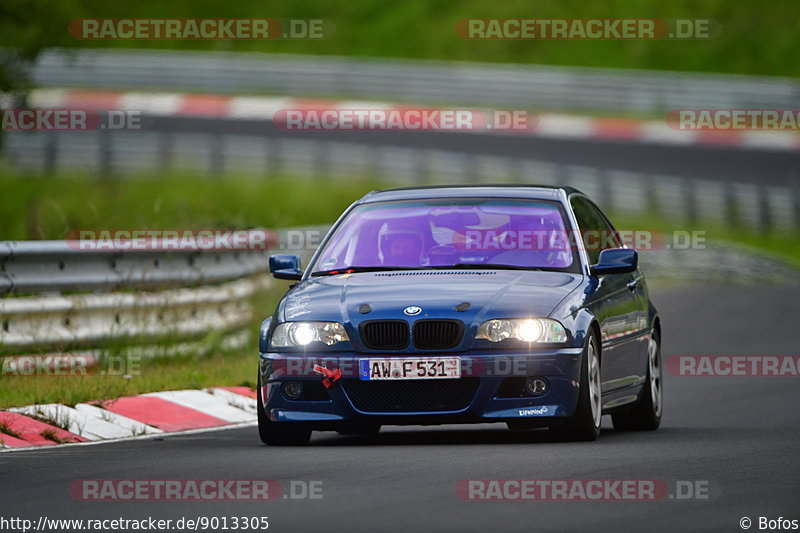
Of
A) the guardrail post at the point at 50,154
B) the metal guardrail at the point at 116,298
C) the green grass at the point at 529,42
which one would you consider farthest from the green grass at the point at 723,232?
the metal guardrail at the point at 116,298

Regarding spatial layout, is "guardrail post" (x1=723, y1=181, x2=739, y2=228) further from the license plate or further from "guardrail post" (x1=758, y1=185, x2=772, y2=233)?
the license plate

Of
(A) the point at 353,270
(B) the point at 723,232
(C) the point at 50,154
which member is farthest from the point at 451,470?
(B) the point at 723,232

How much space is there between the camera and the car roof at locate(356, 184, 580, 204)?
12266 mm

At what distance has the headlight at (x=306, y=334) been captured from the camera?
10.9 metres

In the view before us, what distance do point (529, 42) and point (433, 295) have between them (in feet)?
159

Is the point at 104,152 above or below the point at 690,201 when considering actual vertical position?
above

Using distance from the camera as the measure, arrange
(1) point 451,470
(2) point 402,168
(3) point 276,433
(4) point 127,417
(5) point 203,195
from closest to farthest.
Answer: (1) point 451,470 < (3) point 276,433 < (4) point 127,417 < (5) point 203,195 < (2) point 402,168

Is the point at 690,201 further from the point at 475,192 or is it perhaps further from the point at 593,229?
the point at 475,192

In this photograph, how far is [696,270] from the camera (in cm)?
3189

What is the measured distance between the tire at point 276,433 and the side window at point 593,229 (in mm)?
2227

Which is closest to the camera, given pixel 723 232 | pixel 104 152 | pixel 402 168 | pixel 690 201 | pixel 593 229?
pixel 593 229

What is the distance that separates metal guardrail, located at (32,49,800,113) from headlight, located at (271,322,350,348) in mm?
35800

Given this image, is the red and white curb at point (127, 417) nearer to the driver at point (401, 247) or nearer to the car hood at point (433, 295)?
the car hood at point (433, 295)

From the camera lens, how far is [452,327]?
1078 centimetres
